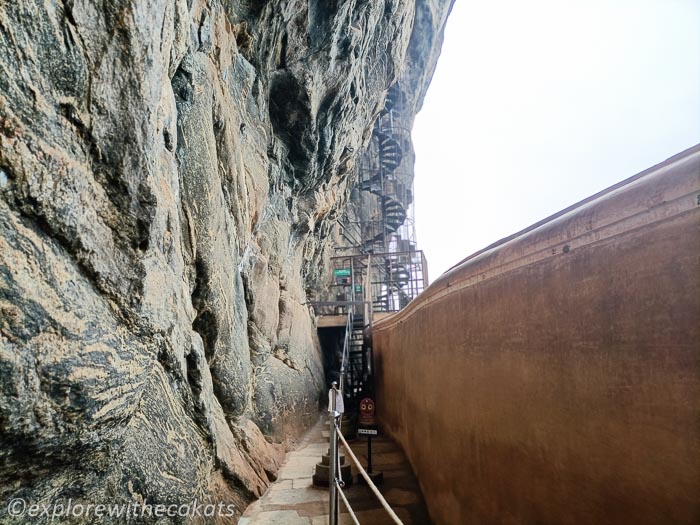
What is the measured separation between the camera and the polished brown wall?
132 centimetres

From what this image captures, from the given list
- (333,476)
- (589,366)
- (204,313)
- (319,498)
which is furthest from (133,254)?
(319,498)

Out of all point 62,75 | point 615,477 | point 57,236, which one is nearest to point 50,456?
point 57,236

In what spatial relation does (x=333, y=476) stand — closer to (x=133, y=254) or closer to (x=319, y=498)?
(x=319, y=498)

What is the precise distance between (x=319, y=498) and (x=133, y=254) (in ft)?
10.8

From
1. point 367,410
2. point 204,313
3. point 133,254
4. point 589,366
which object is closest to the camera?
point 589,366

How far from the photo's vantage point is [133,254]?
8.41 ft

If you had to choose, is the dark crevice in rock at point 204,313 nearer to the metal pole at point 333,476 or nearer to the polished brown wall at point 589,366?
the metal pole at point 333,476

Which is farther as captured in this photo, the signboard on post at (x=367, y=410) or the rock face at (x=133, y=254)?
the signboard on post at (x=367, y=410)

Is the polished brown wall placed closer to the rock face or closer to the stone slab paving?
the stone slab paving

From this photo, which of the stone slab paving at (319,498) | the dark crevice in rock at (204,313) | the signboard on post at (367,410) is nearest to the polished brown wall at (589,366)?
the stone slab paving at (319,498)

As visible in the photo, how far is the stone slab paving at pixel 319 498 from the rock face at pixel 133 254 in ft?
0.74

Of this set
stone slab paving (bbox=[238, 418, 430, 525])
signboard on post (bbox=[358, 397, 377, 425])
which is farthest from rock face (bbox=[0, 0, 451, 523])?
signboard on post (bbox=[358, 397, 377, 425])

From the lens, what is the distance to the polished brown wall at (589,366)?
1.32 metres

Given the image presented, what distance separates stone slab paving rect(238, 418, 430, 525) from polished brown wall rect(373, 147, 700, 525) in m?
1.47
